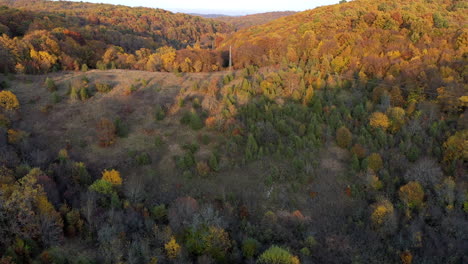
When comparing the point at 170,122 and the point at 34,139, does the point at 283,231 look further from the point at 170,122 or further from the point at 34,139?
the point at 34,139

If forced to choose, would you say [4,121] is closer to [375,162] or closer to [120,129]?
[120,129]

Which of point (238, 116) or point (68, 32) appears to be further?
point (68, 32)

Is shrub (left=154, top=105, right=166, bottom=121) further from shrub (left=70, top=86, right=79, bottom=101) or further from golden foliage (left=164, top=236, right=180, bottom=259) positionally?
golden foliage (left=164, top=236, right=180, bottom=259)

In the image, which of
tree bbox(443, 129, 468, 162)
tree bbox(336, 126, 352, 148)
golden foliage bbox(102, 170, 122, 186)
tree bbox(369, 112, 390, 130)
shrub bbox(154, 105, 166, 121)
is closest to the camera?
golden foliage bbox(102, 170, 122, 186)

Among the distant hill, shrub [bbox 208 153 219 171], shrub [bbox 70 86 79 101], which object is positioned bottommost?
shrub [bbox 208 153 219 171]

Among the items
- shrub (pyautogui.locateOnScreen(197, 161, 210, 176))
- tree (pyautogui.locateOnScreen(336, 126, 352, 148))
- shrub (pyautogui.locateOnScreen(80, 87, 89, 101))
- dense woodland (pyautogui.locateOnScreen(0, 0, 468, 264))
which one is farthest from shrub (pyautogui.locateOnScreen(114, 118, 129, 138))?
tree (pyautogui.locateOnScreen(336, 126, 352, 148))

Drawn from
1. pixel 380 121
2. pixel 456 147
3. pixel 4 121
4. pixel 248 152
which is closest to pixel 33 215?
pixel 4 121

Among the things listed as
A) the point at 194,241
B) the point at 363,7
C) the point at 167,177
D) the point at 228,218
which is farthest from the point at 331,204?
the point at 363,7
